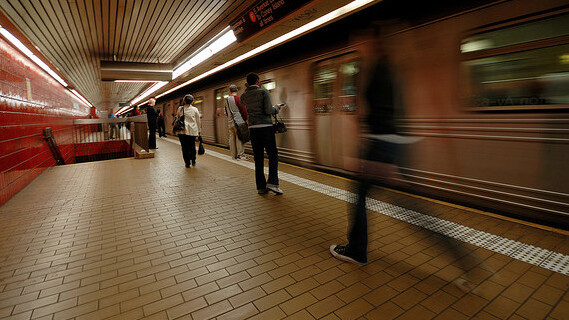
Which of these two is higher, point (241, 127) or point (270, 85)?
point (270, 85)

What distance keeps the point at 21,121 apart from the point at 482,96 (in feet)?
25.8

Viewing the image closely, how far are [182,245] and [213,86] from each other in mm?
9188

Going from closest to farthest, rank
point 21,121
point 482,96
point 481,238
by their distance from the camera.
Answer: point 481,238
point 482,96
point 21,121

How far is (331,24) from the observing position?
210 inches

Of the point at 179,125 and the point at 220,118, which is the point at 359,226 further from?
the point at 220,118

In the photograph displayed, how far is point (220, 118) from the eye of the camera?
1072 centimetres

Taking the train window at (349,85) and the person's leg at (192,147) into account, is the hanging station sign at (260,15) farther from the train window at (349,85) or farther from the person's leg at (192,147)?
the person's leg at (192,147)

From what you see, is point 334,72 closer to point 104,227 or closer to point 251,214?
point 251,214

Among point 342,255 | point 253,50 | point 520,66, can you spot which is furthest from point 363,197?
point 253,50

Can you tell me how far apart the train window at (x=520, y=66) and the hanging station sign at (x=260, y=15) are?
8.30 feet

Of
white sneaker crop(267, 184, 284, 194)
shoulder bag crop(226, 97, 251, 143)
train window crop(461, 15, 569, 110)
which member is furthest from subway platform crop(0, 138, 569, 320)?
train window crop(461, 15, 569, 110)

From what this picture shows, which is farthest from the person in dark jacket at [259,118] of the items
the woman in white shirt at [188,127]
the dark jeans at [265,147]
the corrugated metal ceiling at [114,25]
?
the woman in white shirt at [188,127]

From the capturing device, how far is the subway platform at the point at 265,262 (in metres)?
1.89

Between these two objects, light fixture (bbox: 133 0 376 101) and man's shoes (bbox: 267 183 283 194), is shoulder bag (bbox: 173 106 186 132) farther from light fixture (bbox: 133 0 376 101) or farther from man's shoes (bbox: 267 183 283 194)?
man's shoes (bbox: 267 183 283 194)
